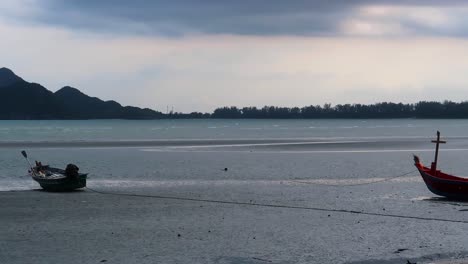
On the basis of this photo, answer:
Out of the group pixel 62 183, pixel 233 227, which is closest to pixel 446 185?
pixel 233 227

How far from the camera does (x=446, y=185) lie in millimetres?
24031

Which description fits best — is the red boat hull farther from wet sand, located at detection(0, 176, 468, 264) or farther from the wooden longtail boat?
the wooden longtail boat

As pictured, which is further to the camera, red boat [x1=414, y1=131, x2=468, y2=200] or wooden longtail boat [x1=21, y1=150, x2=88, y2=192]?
wooden longtail boat [x1=21, y1=150, x2=88, y2=192]

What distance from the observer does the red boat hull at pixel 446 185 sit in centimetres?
2356

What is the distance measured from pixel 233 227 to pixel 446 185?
8946mm

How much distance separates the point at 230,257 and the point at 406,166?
2682 centimetres

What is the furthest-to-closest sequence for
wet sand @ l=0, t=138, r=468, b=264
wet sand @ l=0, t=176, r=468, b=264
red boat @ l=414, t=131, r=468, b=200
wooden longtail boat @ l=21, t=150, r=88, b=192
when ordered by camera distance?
wooden longtail boat @ l=21, t=150, r=88, b=192 < red boat @ l=414, t=131, r=468, b=200 < wet sand @ l=0, t=138, r=468, b=264 < wet sand @ l=0, t=176, r=468, b=264

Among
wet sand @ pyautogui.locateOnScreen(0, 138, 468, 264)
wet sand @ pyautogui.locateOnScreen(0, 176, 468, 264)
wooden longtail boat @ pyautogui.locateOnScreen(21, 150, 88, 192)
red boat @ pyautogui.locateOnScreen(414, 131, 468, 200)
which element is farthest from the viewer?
wooden longtail boat @ pyautogui.locateOnScreen(21, 150, 88, 192)

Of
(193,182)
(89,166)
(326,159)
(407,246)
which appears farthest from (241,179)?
(407,246)

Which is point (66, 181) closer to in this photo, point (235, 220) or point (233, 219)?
point (233, 219)

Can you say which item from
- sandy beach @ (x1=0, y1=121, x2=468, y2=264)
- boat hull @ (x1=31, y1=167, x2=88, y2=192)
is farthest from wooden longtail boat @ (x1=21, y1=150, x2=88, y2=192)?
sandy beach @ (x1=0, y1=121, x2=468, y2=264)

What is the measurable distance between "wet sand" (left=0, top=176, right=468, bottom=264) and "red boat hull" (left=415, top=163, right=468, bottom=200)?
410 mm

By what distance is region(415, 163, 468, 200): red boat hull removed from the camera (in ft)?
77.3

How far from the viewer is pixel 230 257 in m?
14.7
